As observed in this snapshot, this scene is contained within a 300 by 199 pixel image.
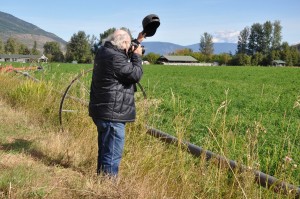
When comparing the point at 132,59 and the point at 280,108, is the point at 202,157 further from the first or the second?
the point at 280,108

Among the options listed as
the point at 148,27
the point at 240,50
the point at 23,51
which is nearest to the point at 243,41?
the point at 240,50

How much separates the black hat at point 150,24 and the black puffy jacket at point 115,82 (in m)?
0.30

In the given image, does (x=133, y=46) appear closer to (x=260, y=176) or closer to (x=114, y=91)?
(x=114, y=91)

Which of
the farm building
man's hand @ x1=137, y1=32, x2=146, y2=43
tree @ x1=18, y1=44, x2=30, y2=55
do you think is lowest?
the farm building

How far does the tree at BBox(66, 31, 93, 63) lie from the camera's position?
119 metres

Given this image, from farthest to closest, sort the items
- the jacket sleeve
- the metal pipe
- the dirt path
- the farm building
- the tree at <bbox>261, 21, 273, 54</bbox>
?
the tree at <bbox>261, 21, 273, 54</bbox>, the farm building, the jacket sleeve, the dirt path, the metal pipe

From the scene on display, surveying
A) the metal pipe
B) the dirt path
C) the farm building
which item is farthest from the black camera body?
the farm building

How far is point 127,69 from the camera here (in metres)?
3.80

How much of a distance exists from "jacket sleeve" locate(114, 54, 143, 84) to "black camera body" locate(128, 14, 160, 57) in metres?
0.08

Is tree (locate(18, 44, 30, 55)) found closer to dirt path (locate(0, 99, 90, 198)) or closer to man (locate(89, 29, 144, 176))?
dirt path (locate(0, 99, 90, 198))

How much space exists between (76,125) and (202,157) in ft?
9.37

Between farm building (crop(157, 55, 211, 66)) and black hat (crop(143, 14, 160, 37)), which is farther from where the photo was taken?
farm building (crop(157, 55, 211, 66))

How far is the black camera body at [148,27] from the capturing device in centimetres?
388

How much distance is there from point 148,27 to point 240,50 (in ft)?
497
